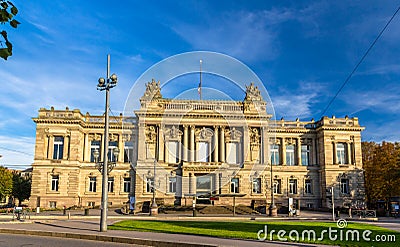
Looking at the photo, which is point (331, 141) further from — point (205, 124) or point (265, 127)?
point (205, 124)

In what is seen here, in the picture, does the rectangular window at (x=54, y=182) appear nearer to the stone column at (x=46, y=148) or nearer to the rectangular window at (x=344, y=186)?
the stone column at (x=46, y=148)

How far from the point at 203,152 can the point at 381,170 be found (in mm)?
28582

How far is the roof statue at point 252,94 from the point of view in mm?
61112

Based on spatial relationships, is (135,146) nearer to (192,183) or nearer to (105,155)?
(192,183)

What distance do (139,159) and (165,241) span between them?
4179 centimetres

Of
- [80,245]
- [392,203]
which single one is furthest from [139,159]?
[80,245]

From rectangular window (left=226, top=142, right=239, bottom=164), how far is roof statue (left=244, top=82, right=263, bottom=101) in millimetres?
7896

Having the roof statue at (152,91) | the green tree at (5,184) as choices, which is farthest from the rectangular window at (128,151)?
the green tree at (5,184)

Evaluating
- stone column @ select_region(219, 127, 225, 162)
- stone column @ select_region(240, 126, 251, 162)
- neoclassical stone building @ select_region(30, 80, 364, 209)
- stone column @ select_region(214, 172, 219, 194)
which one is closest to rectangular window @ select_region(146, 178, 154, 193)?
neoclassical stone building @ select_region(30, 80, 364, 209)

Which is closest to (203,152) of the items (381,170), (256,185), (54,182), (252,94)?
(256,185)

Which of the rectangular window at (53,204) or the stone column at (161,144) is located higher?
the stone column at (161,144)

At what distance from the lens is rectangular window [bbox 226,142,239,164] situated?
59.4 m

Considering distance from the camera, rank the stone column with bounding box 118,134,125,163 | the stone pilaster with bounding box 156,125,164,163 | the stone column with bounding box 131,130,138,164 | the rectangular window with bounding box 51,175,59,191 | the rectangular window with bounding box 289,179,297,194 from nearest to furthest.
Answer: the rectangular window with bounding box 51,175,59,191 < the stone pilaster with bounding box 156,125,164,163 < the stone column with bounding box 131,130,138,164 < the stone column with bounding box 118,134,125,163 < the rectangular window with bounding box 289,179,297,194

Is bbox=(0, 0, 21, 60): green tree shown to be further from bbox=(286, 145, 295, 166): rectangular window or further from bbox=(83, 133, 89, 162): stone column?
bbox=(286, 145, 295, 166): rectangular window
